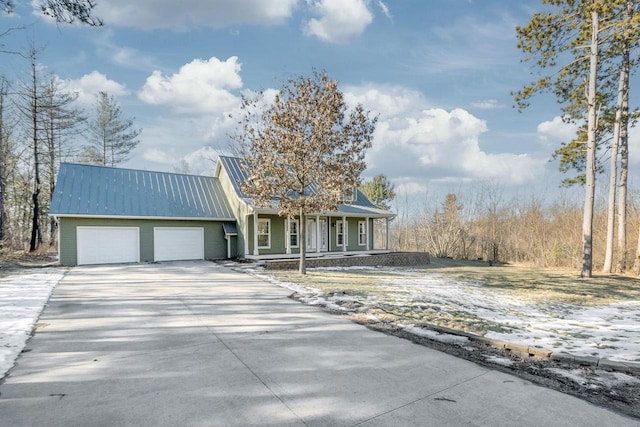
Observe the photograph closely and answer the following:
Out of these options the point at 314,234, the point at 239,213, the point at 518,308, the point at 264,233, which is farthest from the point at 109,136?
the point at 518,308

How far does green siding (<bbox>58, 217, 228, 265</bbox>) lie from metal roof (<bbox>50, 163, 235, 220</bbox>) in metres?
0.42

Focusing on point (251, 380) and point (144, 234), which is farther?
point (144, 234)

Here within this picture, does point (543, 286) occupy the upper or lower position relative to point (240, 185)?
lower

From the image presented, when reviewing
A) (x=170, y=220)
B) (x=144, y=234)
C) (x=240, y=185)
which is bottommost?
(x=144, y=234)

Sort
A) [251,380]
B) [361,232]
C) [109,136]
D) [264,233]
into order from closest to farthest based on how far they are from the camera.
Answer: [251,380] < [264,233] < [361,232] < [109,136]

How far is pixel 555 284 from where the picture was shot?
12156 millimetres

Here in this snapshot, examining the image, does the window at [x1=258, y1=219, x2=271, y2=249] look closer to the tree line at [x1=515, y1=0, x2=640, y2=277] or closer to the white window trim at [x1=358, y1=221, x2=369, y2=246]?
the white window trim at [x1=358, y1=221, x2=369, y2=246]

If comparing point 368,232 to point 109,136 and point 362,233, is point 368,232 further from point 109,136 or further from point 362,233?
point 109,136

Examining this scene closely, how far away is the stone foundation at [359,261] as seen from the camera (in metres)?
15.0

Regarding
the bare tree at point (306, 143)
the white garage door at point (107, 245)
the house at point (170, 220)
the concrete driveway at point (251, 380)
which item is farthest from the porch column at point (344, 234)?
the concrete driveway at point (251, 380)

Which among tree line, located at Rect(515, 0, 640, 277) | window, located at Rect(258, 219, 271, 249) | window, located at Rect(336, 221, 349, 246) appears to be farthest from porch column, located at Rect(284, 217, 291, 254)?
tree line, located at Rect(515, 0, 640, 277)

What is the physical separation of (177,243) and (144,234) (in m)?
1.50

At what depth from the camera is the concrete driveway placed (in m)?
2.70

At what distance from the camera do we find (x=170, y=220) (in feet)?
53.6
